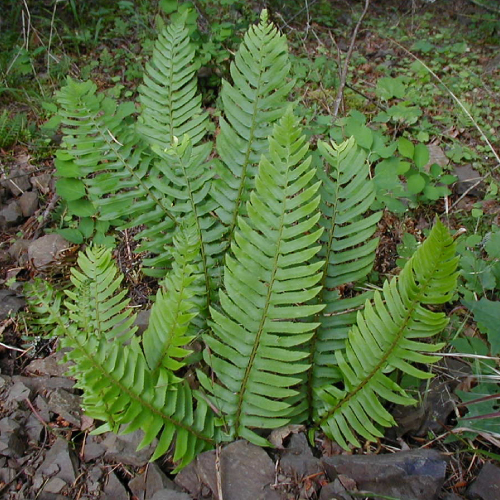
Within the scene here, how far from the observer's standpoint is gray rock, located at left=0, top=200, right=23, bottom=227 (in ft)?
9.55

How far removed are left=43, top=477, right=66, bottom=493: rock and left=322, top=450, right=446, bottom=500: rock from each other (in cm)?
99

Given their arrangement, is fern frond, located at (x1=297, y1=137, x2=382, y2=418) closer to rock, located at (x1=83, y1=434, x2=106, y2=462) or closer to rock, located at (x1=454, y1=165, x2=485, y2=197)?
rock, located at (x1=83, y1=434, x2=106, y2=462)

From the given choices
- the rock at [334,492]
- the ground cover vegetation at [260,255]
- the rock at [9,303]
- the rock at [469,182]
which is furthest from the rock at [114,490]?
the rock at [469,182]

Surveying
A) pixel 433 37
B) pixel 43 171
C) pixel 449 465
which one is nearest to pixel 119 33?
pixel 43 171

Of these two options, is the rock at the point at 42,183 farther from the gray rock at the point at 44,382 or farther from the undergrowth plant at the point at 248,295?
the gray rock at the point at 44,382

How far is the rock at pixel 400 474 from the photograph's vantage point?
1.63 metres

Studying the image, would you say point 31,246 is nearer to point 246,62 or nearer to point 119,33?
point 246,62

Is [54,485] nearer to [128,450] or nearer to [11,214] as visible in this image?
[128,450]

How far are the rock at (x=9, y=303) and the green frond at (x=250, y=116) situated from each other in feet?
3.81

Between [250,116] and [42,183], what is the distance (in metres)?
1.64

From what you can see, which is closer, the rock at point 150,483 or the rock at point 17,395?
the rock at point 150,483

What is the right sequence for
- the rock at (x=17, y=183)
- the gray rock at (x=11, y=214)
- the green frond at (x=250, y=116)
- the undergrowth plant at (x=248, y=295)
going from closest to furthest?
1. the undergrowth plant at (x=248, y=295)
2. the green frond at (x=250, y=116)
3. the gray rock at (x=11, y=214)
4. the rock at (x=17, y=183)

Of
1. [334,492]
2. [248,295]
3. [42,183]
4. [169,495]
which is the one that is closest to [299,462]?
[334,492]

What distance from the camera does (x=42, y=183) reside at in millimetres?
3076
